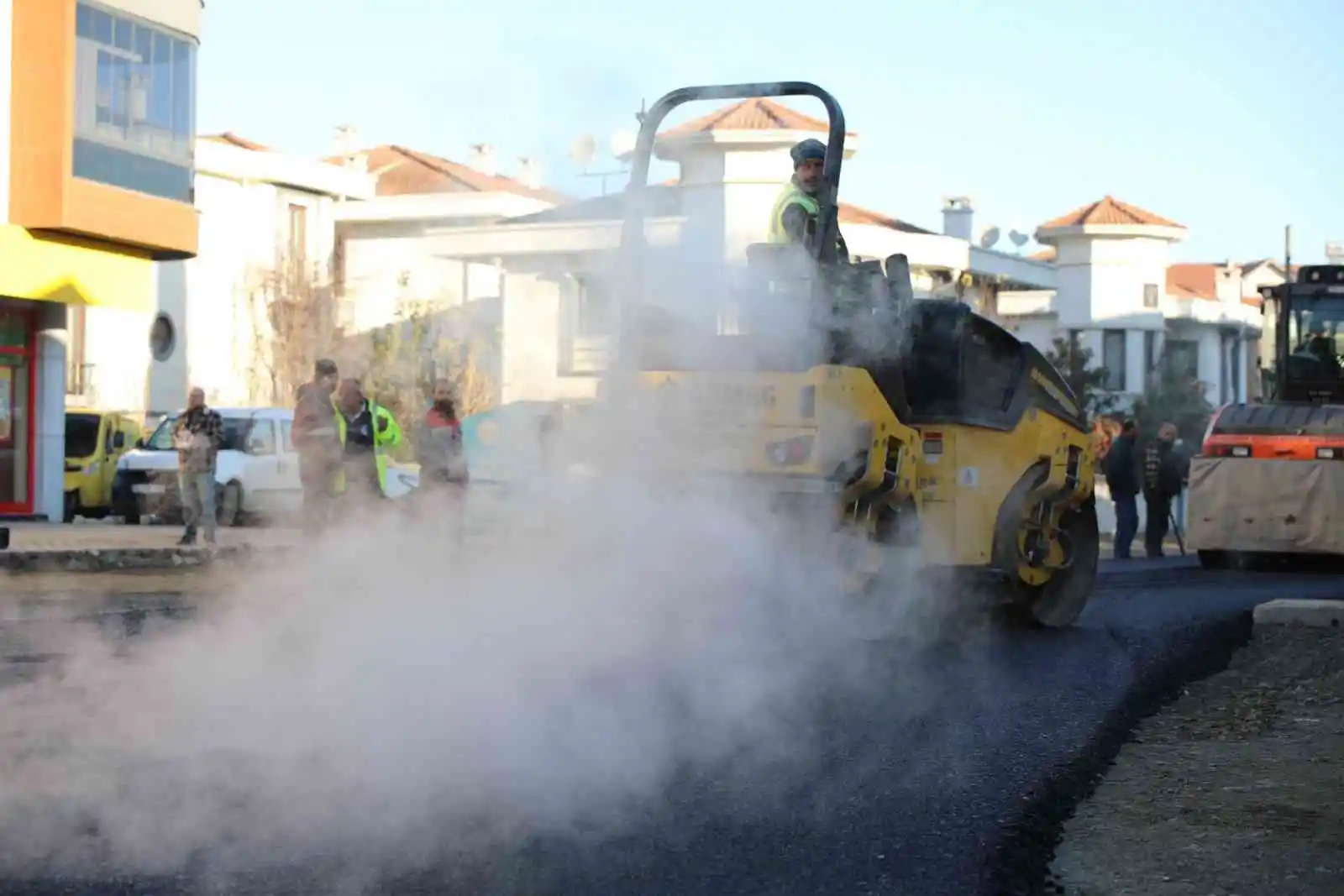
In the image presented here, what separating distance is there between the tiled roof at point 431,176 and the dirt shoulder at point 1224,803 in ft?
11.3

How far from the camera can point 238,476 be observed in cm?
2327

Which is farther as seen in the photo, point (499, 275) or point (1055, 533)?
point (1055, 533)

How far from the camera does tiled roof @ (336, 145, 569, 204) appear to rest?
7.97 meters

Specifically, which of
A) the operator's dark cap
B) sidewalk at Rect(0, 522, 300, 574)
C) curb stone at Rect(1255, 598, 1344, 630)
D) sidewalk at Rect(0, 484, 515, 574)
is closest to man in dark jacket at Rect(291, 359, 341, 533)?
sidewalk at Rect(0, 484, 515, 574)

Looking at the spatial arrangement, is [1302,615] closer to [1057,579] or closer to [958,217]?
[1057,579]

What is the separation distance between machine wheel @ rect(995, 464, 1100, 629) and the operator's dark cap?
2.21 meters

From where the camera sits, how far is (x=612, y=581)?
8336 millimetres

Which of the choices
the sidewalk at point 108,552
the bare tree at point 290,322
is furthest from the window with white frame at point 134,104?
the bare tree at point 290,322

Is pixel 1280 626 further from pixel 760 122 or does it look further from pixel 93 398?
pixel 93 398

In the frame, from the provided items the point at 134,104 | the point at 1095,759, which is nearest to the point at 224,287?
the point at 134,104

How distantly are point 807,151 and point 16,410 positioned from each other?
17.5 m

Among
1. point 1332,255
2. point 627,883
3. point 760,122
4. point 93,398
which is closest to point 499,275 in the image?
point 760,122

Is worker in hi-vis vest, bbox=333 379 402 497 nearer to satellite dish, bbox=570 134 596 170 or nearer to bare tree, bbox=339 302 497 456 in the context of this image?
bare tree, bbox=339 302 497 456

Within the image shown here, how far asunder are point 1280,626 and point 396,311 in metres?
5.39
